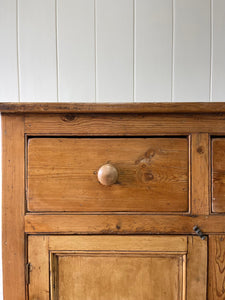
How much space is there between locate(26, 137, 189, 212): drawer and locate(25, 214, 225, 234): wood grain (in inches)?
0.7

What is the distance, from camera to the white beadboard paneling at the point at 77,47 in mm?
1032

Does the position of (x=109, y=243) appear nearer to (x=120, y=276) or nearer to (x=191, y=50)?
(x=120, y=276)

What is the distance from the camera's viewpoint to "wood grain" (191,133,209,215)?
55 centimetres

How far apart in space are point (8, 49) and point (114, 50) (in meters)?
0.43

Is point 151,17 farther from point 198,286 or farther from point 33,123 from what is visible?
point 198,286

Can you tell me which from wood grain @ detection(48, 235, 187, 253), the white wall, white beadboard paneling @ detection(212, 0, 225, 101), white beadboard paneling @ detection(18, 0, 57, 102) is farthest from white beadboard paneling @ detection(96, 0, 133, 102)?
wood grain @ detection(48, 235, 187, 253)

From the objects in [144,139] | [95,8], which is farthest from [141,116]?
[95,8]

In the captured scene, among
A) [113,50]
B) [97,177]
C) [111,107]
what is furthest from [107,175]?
[113,50]

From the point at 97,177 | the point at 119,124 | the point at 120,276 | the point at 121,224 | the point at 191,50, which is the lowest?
the point at 120,276

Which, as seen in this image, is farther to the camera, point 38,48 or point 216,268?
point 38,48

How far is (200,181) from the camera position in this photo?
1.82 feet

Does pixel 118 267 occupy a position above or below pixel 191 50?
below

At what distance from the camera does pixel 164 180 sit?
21.9 inches

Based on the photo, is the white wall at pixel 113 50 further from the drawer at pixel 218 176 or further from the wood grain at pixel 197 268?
the wood grain at pixel 197 268
